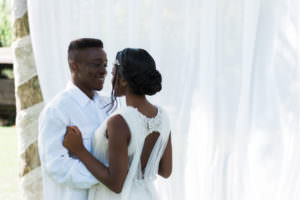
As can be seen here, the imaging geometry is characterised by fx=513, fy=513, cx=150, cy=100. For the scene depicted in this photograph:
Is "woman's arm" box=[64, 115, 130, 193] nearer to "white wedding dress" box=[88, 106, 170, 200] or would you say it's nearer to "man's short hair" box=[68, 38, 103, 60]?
"white wedding dress" box=[88, 106, 170, 200]

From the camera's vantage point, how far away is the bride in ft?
6.08

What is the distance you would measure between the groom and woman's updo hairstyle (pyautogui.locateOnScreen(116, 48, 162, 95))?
0.29 meters

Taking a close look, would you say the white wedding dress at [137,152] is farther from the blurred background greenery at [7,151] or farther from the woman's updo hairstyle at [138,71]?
the blurred background greenery at [7,151]

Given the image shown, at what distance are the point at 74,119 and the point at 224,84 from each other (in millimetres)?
853

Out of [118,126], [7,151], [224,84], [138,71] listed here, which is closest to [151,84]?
[138,71]

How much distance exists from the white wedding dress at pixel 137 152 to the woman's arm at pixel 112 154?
3 cm

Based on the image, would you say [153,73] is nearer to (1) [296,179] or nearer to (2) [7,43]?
(1) [296,179]

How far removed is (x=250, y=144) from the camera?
100 inches

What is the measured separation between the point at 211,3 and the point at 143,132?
0.95 meters

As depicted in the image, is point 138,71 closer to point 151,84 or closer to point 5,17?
point 151,84

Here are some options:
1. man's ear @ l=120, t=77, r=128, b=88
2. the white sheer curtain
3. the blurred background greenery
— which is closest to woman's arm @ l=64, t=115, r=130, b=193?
man's ear @ l=120, t=77, r=128, b=88

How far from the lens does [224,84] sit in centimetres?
256

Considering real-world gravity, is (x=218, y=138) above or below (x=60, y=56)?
below

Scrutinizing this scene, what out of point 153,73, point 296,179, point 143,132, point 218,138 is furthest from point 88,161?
point 296,179
